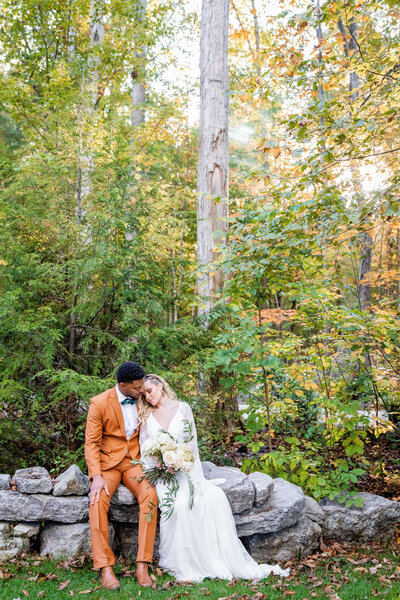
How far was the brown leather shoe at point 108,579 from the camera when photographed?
3.58 meters

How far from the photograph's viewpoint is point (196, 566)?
4.01m

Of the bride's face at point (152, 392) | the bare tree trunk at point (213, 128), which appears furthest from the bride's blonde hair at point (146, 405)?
the bare tree trunk at point (213, 128)

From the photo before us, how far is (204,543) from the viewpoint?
405 centimetres

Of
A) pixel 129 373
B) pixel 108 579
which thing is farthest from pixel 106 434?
pixel 108 579

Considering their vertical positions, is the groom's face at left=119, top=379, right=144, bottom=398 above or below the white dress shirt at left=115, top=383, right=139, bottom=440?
above

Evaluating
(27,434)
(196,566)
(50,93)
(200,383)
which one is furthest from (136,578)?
(50,93)

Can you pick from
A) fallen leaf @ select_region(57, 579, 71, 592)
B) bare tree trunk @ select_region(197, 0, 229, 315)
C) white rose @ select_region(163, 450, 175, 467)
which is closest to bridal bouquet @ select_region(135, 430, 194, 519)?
white rose @ select_region(163, 450, 175, 467)

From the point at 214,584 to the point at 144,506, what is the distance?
0.82 m

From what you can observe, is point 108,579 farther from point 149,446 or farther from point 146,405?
point 146,405

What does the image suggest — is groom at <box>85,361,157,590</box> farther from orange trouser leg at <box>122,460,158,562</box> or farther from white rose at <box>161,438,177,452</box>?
white rose at <box>161,438,177,452</box>

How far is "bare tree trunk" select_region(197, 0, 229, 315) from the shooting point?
759 centimetres

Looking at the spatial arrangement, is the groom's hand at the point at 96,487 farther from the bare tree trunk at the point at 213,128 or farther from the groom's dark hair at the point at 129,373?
the bare tree trunk at the point at 213,128

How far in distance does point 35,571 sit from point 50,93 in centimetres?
938

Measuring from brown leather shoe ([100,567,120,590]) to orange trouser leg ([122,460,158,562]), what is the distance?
0.80ft
